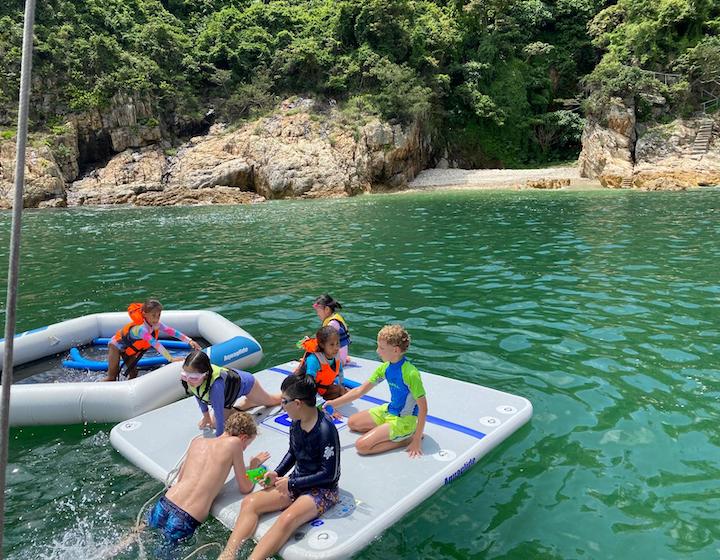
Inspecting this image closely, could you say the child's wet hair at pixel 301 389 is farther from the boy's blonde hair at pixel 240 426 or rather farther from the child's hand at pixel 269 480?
the child's hand at pixel 269 480

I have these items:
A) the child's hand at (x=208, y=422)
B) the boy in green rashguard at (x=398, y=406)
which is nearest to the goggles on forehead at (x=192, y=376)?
the child's hand at (x=208, y=422)

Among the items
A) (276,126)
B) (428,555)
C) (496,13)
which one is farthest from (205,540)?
(496,13)

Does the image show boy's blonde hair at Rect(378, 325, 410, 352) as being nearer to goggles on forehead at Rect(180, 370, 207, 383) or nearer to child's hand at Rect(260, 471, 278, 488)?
child's hand at Rect(260, 471, 278, 488)

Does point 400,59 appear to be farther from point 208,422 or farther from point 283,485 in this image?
point 283,485

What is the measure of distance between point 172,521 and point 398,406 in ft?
6.83

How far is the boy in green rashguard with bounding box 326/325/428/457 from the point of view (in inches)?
179

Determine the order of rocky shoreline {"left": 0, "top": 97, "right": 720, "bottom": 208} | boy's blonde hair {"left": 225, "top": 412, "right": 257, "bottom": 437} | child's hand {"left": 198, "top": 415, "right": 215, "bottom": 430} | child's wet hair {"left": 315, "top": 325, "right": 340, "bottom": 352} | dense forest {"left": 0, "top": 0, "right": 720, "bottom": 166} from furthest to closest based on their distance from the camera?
dense forest {"left": 0, "top": 0, "right": 720, "bottom": 166} → rocky shoreline {"left": 0, "top": 97, "right": 720, "bottom": 208} → child's wet hair {"left": 315, "top": 325, "right": 340, "bottom": 352} → child's hand {"left": 198, "top": 415, "right": 215, "bottom": 430} → boy's blonde hair {"left": 225, "top": 412, "right": 257, "bottom": 437}

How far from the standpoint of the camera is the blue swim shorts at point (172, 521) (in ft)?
12.2

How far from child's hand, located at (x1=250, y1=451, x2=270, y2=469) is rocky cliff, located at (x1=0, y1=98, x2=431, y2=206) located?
29.6 m

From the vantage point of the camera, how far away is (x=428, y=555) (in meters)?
3.66

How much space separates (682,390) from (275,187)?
1212 inches

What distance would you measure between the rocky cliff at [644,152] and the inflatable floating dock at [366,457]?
29.2 metres

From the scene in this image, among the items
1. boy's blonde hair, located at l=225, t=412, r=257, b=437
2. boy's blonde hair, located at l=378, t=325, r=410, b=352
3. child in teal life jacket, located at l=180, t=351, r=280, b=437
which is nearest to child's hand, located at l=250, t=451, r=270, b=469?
boy's blonde hair, located at l=225, t=412, r=257, b=437

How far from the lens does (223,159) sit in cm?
3553
